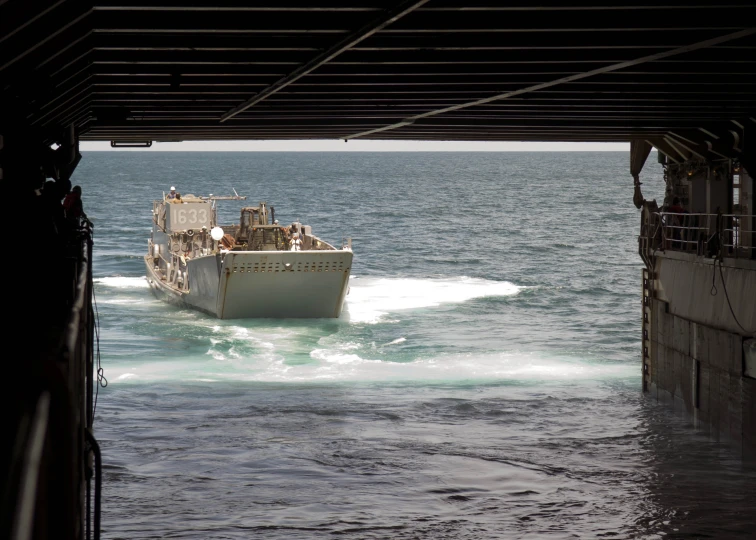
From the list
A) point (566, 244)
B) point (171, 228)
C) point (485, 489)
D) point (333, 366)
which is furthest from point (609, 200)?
point (485, 489)

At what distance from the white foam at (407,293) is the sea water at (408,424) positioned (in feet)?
0.87

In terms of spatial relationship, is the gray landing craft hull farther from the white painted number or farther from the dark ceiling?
the dark ceiling

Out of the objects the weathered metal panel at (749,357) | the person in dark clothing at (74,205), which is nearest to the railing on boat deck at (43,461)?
the person in dark clothing at (74,205)

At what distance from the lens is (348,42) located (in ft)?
41.2

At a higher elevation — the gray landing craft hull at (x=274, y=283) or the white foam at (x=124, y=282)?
the gray landing craft hull at (x=274, y=283)

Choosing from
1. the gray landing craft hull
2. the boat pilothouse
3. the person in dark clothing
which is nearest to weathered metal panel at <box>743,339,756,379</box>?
the person in dark clothing

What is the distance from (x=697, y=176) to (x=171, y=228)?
29577 millimetres

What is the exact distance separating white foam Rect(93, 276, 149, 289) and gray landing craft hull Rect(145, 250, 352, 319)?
1628 centimetres

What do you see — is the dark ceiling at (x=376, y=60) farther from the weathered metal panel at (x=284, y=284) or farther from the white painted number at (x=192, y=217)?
the white painted number at (x=192, y=217)

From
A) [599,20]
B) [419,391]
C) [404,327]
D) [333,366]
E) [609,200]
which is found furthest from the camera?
[609,200]

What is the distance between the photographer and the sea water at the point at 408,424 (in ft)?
60.1

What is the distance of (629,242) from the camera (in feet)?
299

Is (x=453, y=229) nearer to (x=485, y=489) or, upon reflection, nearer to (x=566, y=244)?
(x=566, y=244)

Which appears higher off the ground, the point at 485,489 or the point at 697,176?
the point at 697,176
